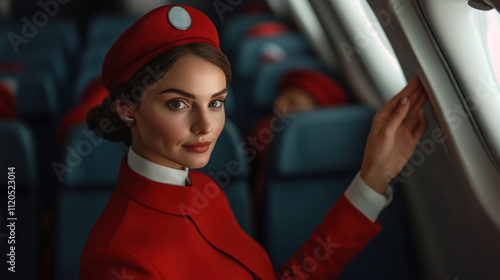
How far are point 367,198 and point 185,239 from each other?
336 millimetres

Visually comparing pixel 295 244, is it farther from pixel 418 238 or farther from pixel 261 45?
pixel 261 45

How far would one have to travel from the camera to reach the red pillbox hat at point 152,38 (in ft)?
2.22

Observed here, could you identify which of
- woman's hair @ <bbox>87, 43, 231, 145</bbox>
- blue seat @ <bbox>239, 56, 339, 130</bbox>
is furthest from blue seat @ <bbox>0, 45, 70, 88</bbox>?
woman's hair @ <bbox>87, 43, 231, 145</bbox>

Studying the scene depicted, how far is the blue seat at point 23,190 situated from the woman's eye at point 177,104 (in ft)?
2.55

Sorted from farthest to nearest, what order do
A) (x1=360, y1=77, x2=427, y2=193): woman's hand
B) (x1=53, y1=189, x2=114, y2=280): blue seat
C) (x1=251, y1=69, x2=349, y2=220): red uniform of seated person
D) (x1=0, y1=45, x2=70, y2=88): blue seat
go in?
(x1=0, y1=45, x2=70, y2=88): blue seat < (x1=251, y1=69, x2=349, y2=220): red uniform of seated person < (x1=53, y1=189, x2=114, y2=280): blue seat < (x1=360, y1=77, x2=427, y2=193): woman's hand

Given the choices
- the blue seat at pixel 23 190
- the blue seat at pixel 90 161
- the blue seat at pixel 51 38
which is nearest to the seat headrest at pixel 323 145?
the blue seat at pixel 90 161

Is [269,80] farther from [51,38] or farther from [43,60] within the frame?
[51,38]

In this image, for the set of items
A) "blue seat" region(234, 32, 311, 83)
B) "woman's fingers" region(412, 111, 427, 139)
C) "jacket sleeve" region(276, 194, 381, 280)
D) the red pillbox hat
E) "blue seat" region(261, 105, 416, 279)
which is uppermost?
the red pillbox hat

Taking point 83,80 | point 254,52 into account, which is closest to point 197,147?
point 83,80

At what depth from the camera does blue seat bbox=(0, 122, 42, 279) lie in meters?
1.33

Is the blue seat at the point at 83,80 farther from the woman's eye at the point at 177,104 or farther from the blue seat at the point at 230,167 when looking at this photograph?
the woman's eye at the point at 177,104

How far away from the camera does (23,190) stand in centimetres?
140

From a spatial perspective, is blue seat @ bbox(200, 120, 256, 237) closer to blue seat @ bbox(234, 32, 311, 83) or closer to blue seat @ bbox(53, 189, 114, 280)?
blue seat @ bbox(53, 189, 114, 280)

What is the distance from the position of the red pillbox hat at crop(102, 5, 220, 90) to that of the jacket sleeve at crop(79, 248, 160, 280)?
226 millimetres
